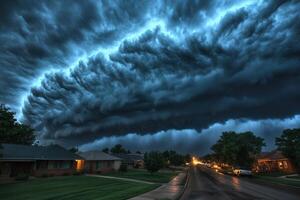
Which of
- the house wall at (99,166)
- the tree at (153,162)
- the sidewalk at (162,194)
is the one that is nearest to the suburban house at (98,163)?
the house wall at (99,166)

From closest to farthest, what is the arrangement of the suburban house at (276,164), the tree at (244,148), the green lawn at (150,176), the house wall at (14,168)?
the green lawn at (150,176) → the house wall at (14,168) → the tree at (244,148) → the suburban house at (276,164)

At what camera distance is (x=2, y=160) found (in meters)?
35.1

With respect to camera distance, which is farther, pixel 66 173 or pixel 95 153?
pixel 95 153

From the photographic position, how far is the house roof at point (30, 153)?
37.7 metres

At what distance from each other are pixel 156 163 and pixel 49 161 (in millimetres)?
19073

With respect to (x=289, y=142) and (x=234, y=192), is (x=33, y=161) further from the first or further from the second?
(x=289, y=142)

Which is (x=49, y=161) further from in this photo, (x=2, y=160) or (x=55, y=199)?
(x=55, y=199)

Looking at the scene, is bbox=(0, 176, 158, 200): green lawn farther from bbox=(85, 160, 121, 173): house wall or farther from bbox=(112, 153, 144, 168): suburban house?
bbox=(112, 153, 144, 168): suburban house

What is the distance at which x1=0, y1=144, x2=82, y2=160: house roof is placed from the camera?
37.7 meters

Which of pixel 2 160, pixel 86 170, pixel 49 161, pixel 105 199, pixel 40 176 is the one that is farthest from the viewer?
pixel 86 170

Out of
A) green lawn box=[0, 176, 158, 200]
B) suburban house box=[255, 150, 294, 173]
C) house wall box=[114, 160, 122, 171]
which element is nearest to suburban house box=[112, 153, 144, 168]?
house wall box=[114, 160, 122, 171]

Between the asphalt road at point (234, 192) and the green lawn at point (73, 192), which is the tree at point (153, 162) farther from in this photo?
the green lawn at point (73, 192)

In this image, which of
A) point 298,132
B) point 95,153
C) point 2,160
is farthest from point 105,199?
point 95,153

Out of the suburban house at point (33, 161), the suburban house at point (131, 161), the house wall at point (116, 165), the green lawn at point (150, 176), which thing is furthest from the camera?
the suburban house at point (131, 161)
